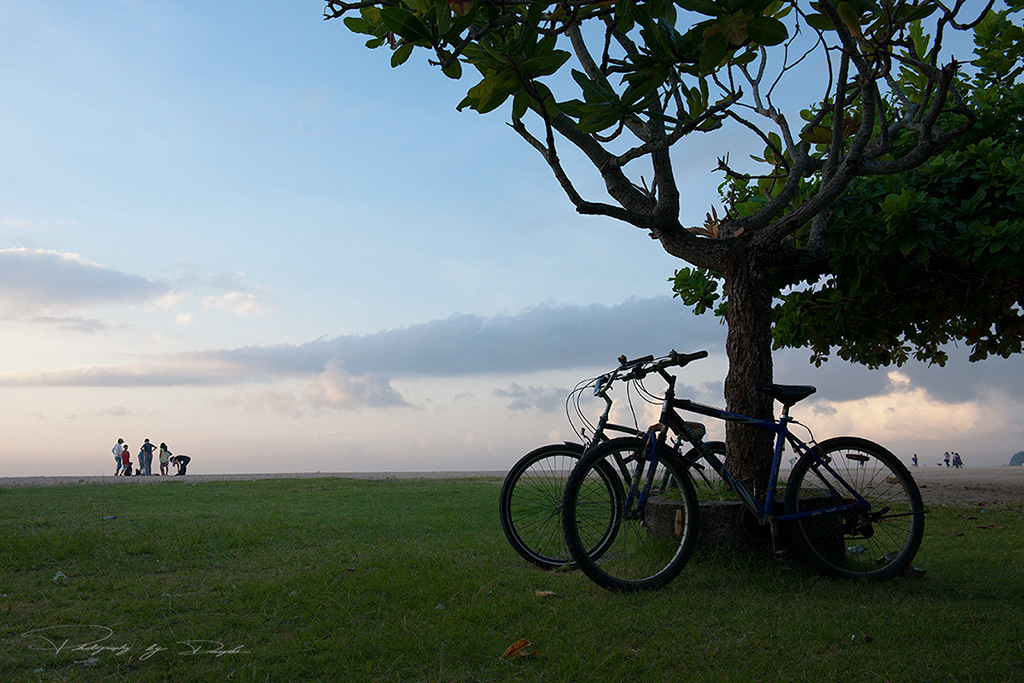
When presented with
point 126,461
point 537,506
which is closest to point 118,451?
point 126,461

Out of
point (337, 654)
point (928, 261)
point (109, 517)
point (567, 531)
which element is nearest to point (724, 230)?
point (567, 531)

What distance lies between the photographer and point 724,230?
271 inches

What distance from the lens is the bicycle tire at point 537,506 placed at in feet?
19.4

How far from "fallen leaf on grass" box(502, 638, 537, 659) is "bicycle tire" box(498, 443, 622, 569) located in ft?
6.31

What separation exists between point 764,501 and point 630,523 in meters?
1.11

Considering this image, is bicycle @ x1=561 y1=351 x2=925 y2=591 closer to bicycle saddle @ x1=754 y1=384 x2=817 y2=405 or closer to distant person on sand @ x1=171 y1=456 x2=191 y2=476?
bicycle saddle @ x1=754 y1=384 x2=817 y2=405

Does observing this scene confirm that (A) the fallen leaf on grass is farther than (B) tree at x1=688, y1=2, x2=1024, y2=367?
No

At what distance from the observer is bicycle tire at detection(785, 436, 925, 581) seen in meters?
5.57

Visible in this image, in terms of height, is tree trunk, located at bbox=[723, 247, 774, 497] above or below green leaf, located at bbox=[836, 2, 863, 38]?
below

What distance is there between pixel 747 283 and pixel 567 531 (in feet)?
9.81

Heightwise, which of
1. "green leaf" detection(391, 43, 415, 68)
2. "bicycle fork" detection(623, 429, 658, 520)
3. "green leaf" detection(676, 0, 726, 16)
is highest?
"green leaf" detection(391, 43, 415, 68)

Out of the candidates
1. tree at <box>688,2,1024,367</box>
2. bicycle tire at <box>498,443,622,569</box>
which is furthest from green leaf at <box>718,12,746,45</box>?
tree at <box>688,2,1024,367</box>

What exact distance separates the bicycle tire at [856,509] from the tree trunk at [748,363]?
50cm

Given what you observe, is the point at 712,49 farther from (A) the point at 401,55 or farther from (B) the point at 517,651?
(B) the point at 517,651
